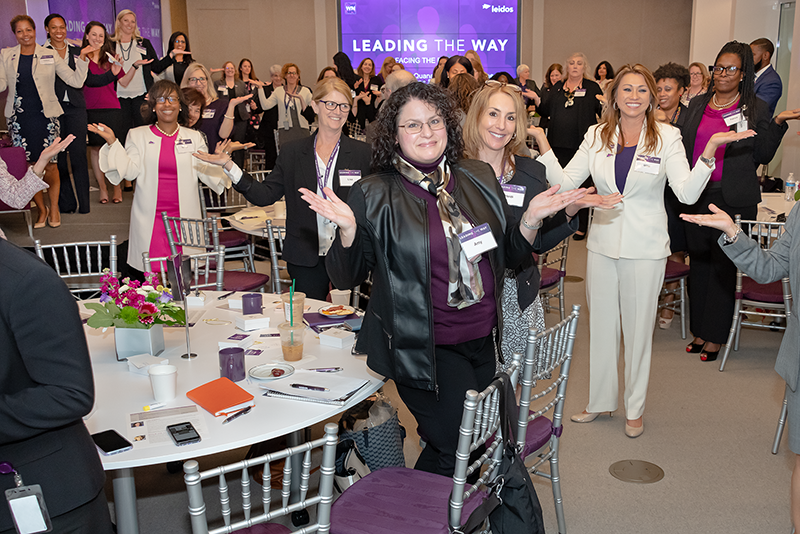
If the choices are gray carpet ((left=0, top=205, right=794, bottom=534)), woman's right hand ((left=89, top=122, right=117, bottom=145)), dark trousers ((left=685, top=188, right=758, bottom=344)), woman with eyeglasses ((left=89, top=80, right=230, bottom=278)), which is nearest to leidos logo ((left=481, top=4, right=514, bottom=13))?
dark trousers ((left=685, top=188, right=758, bottom=344))

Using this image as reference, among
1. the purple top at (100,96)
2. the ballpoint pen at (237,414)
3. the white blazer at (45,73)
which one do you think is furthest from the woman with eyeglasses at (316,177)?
the purple top at (100,96)

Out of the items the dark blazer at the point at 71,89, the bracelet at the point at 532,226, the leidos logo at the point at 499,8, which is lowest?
the bracelet at the point at 532,226

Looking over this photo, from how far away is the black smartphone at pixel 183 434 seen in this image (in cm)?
195

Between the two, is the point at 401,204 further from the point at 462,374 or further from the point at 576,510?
the point at 576,510

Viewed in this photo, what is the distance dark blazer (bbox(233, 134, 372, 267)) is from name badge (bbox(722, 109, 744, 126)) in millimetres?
2148

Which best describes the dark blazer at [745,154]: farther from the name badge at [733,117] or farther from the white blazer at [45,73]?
the white blazer at [45,73]

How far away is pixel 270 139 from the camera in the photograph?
10.0m

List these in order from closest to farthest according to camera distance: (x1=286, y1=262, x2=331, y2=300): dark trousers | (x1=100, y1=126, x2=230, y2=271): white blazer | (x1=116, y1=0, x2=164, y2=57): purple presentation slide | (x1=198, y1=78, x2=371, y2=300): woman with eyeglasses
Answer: (x1=198, y1=78, x2=371, y2=300): woman with eyeglasses < (x1=286, y1=262, x2=331, y2=300): dark trousers < (x1=100, y1=126, x2=230, y2=271): white blazer < (x1=116, y1=0, x2=164, y2=57): purple presentation slide

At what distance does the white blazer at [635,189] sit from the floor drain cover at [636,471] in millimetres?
996

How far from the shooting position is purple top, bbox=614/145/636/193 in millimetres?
3336

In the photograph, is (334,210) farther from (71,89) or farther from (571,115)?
(571,115)

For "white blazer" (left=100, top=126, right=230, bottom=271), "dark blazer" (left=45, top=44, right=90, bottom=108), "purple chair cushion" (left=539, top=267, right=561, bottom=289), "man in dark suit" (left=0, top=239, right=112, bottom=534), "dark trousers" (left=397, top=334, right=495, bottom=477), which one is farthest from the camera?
"dark blazer" (left=45, top=44, right=90, bottom=108)

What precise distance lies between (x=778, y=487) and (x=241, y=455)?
2.49 metres

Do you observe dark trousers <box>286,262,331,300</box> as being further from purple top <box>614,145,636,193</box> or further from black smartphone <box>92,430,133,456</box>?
black smartphone <box>92,430,133,456</box>
